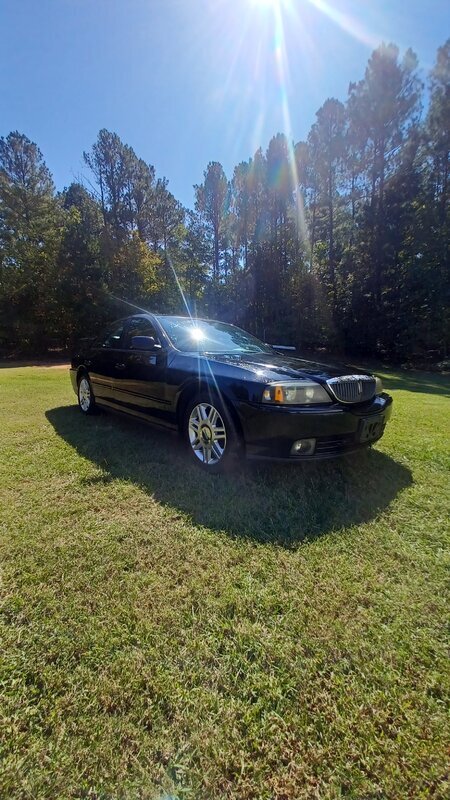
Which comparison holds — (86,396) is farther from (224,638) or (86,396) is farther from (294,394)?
(224,638)

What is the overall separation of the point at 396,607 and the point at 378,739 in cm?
60

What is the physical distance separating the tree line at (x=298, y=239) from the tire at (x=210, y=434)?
15.6 m

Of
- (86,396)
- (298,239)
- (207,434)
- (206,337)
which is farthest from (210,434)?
(298,239)

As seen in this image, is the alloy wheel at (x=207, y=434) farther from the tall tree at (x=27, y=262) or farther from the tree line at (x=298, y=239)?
the tall tree at (x=27, y=262)

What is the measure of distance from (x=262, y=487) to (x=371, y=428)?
1.00 metres

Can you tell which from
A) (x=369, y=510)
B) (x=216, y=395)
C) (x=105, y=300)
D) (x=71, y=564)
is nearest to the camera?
(x=71, y=564)

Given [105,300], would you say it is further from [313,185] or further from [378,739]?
[378,739]

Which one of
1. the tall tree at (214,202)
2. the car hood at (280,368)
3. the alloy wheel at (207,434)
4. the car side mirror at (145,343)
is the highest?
the tall tree at (214,202)

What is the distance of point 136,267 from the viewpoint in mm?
19266

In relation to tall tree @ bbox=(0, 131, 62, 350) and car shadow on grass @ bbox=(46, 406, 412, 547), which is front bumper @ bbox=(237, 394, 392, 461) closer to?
car shadow on grass @ bbox=(46, 406, 412, 547)

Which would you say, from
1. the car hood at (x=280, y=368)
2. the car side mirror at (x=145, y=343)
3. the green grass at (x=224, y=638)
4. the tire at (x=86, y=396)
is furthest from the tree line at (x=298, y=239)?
the green grass at (x=224, y=638)

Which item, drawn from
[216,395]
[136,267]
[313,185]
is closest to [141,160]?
[136,267]

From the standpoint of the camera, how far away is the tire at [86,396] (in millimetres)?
4703

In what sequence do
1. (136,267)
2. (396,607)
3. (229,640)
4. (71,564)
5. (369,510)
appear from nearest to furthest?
1. (229,640)
2. (396,607)
3. (71,564)
4. (369,510)
5. (136,267)
